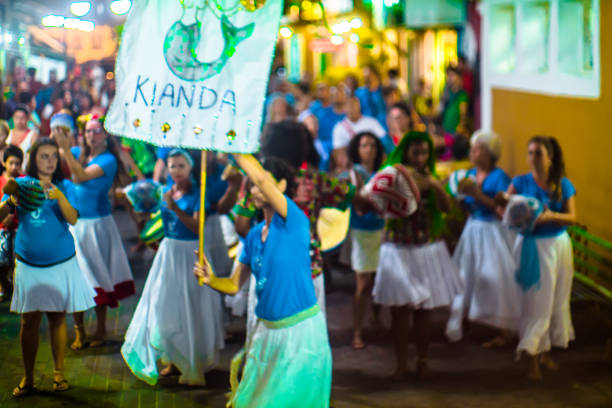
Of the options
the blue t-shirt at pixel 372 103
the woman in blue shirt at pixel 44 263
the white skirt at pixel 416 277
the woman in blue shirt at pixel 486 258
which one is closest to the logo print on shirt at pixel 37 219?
the woman in blue shirt at pixel 44 263

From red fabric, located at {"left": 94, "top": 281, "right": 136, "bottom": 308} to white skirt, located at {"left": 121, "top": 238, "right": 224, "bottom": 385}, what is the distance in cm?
83

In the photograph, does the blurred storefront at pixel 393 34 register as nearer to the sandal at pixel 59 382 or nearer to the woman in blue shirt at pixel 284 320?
the sandal at pixel 59 382

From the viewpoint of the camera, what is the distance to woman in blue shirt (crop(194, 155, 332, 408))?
535 centimetres

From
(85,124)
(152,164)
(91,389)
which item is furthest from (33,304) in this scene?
(152,164)

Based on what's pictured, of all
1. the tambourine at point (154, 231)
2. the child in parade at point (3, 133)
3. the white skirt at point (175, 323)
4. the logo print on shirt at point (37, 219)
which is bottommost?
the white skirt at point (175, 323)

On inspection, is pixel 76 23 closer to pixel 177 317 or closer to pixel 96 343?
pixel 96 343

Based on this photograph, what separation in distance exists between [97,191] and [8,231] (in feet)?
2.66

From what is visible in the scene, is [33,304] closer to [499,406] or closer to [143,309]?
[143,309]

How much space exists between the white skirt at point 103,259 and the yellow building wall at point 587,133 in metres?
5.16

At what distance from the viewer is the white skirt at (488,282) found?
26.7 ft

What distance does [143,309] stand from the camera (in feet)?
24.1

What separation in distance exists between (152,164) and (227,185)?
3.52m

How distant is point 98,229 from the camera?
8156 millimetres

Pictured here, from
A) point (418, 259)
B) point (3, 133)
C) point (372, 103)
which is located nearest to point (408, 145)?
point (418, 259)
